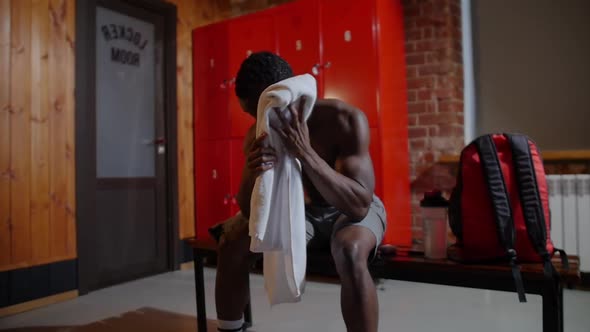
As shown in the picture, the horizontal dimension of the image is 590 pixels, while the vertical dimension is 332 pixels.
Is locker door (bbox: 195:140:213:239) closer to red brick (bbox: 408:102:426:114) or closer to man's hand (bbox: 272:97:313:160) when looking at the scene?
red brick (bbox: 408:102:426:114)

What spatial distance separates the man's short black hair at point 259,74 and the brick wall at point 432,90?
1684 mm

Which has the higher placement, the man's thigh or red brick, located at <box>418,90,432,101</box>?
red brick, located at <box>418,90,432,101</box>

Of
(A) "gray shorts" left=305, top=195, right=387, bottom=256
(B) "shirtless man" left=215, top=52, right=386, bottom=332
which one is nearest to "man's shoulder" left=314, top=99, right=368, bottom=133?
(B) "shirtless man" left=215, top=52, right=386, bottom=332

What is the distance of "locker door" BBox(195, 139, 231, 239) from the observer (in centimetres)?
344

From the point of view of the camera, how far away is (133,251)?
3.21m

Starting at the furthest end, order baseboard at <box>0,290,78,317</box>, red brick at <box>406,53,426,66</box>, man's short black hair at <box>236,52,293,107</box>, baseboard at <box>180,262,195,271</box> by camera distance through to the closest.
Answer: baseboard at <box>180,262,195,271</box> → red brick at <box>406,53,426,66</box> → baseboard at <box>0,290,78,317</box> → man's short black hair at <box>236,52,293,107</box>

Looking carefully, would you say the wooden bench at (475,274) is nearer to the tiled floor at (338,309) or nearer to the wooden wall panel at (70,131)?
the tiled floor at (338,309)

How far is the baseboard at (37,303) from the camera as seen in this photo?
243cm

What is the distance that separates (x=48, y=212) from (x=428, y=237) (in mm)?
2174

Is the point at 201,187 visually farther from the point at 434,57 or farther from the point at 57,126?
the point at 434,57

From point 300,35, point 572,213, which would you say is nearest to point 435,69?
point 300,35

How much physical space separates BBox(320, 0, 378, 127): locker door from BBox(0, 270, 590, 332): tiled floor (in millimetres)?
1056

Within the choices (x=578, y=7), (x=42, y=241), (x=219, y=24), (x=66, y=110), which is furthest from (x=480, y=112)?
(x=42, y=241)

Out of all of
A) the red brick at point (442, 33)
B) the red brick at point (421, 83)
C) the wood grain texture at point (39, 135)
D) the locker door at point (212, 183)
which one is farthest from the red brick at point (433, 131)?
the wood grain texture at point (39, 135)
